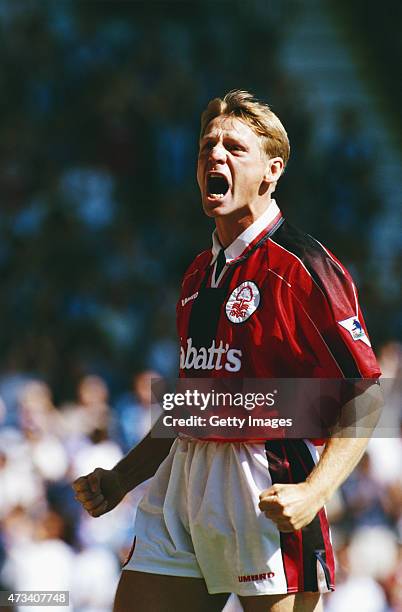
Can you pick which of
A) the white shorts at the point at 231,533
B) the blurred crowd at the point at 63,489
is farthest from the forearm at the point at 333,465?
the blurred crowd at the point at 63,489

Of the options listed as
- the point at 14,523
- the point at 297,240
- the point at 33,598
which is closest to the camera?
the point at 297,240

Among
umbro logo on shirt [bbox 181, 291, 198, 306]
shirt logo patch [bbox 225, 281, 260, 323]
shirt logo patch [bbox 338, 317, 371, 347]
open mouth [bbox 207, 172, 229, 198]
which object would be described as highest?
open mouth [bbox 207, 172, 229, 198]

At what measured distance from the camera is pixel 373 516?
681 centimetres

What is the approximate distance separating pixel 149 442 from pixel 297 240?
28.2 inches

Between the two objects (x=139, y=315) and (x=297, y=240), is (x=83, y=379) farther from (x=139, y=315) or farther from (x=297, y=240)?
(x=297, y=240)

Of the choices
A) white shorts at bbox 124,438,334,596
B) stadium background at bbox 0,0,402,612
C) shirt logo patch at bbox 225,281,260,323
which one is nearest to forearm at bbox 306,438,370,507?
white shorts at bbox 124,438,334,596

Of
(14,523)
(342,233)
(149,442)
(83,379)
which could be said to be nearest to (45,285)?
(83,379)

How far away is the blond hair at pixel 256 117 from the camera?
3.07 m

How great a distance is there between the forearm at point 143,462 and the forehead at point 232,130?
2.76 ft

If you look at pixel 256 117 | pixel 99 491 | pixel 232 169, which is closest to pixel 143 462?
pixel 99 491

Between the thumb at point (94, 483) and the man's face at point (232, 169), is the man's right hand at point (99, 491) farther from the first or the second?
the man's face at point (232, 169)

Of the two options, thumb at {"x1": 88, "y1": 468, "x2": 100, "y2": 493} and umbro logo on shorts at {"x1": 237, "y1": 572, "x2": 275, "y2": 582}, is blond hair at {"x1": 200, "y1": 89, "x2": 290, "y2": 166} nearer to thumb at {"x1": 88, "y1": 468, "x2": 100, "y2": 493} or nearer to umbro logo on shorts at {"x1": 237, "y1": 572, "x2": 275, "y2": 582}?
thumb at {"x1": 88, "y1": 468, "x2": 100, "y2": 493}

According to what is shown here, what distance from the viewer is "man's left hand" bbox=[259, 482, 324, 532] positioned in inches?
100

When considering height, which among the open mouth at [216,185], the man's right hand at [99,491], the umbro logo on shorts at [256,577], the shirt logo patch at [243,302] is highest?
the open mouth at [216,185]
